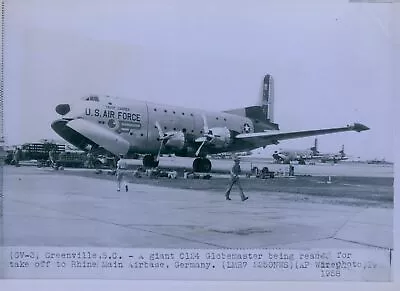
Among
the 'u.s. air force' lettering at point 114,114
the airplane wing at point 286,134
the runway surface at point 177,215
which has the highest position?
the 'u.s. air force' lettering at point 114,114

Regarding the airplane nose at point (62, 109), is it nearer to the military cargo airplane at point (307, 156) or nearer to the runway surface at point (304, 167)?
the runway surface at point (304, 167)

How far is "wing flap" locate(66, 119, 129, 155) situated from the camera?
169 cm

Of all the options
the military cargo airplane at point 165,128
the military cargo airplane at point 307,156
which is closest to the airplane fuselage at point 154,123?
the military cargo airplane at point 165,128

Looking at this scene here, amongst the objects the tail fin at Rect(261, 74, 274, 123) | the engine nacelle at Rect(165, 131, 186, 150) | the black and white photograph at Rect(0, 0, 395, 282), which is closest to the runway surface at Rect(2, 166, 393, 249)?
the black and white photograph at Rect(0, 0, 395, 282)

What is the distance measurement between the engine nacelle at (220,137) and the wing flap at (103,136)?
25cm

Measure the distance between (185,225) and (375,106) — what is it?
62 cm

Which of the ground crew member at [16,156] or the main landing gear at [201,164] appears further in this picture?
the main landing gear at [201,164]

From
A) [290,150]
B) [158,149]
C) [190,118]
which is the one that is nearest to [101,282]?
[158,149]

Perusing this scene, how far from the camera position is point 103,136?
171 centimetres

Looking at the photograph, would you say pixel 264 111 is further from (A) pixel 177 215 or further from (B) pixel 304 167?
(A) pixel 177 215

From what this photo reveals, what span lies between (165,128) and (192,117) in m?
0.09

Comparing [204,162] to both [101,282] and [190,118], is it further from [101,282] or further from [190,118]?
[101,282]

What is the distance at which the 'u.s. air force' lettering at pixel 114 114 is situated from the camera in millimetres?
1671

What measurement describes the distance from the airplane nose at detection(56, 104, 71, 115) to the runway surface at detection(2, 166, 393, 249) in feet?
0.55
